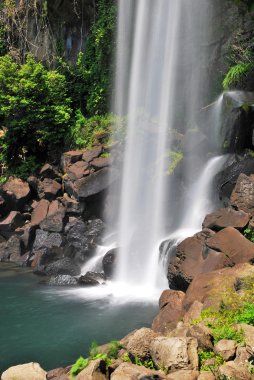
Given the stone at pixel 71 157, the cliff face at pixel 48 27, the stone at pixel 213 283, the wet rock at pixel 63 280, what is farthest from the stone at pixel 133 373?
the cliff face at pixel 48 27

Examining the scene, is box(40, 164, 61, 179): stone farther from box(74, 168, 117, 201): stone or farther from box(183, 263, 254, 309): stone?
box(183, 263, 254, 309): stone

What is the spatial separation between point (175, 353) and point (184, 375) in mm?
359

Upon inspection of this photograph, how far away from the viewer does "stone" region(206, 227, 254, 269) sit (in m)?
→ 9.35

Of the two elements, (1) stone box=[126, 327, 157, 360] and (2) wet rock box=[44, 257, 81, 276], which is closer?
(1) stone box=[126, 327, 157, 360]

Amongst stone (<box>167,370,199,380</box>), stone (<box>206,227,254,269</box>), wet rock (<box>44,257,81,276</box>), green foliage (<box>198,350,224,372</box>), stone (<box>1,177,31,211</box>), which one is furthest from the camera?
stone (<box>1,177,31,211</box>)

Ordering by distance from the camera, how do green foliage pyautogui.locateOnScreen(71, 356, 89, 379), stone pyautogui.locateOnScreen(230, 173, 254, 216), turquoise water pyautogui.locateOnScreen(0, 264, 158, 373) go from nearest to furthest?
green foliage pyautogui.locateOnScreen(71, 356, 89, 379) < turquoise water pyautogui.locateOnScreen(0, 264, 158, 373) < stone pyautogui.locateOnScreen(230, 173, 254, 216)

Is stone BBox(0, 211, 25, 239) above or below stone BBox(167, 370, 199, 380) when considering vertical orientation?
below

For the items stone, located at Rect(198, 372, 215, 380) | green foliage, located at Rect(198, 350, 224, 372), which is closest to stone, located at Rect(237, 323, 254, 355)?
green foliage, located at Rect(198, 350, 224, 372)

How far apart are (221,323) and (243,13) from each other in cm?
1672

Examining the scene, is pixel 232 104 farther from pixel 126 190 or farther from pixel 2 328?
pixel 2 328

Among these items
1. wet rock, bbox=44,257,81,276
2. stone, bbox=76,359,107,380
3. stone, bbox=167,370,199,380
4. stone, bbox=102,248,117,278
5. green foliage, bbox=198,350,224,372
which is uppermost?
green foliage, bbox=198,350,224,372

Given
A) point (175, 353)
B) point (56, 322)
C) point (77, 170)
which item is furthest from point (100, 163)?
point (175, 353)

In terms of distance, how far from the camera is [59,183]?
20.6 m

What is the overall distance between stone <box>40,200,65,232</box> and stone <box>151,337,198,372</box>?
498 inches
